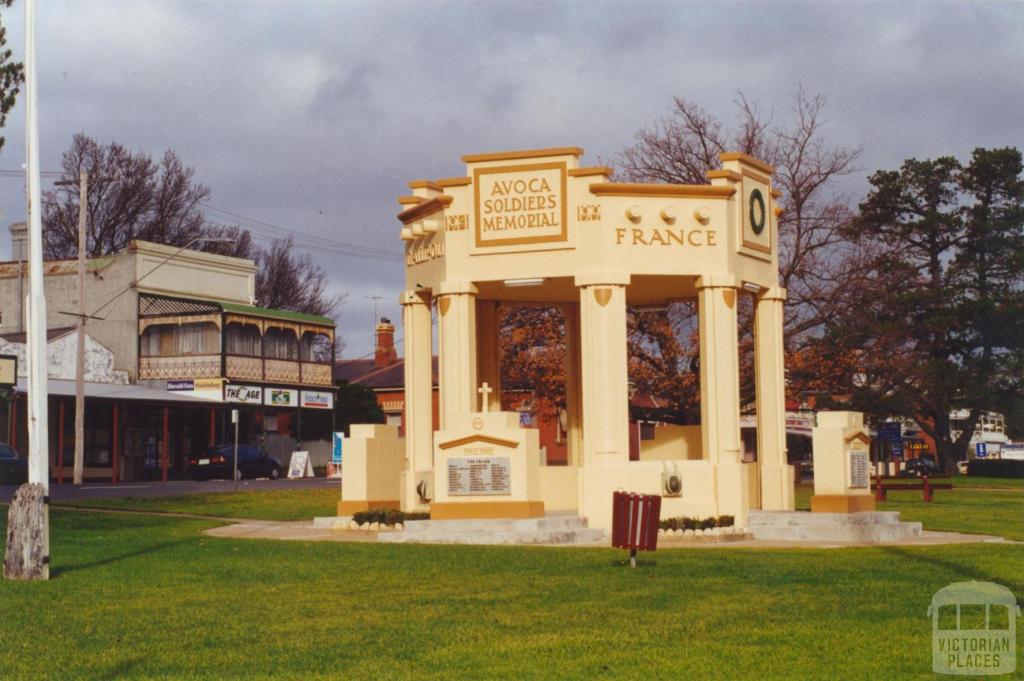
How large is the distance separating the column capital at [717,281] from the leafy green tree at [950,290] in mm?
33858

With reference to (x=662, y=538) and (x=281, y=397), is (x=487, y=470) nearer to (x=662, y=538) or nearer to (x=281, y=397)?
(x=662, y=538)

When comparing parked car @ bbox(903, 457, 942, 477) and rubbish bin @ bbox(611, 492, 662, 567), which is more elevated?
rubbish bin @ bbox(611, 492, 662, 567)

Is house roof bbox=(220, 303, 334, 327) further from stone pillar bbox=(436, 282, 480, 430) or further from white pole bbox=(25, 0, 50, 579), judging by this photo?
white pole bbox=(25, 0, 50, 579)

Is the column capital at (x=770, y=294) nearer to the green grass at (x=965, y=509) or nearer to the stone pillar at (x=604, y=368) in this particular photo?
the stone pillar at (x=604, y=368)

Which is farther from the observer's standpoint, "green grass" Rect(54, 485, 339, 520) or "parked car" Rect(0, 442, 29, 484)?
"parked car" Rect(0, 442, 29, 484)

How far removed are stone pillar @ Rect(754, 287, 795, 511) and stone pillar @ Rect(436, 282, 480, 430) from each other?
5437mm

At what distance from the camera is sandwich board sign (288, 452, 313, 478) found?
5812 centimetres

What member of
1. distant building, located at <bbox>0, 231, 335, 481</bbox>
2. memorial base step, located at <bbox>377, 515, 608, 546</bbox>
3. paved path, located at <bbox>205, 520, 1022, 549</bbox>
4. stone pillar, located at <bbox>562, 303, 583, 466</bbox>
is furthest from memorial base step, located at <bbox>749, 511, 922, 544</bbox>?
distant building, located at <bbox>0, 231, 335, 481</bbox>

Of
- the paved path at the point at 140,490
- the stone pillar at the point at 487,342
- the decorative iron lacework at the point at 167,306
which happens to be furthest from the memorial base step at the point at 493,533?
Result: the decorative iron lacework at the point at 167,306

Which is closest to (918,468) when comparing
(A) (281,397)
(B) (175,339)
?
(A) (281,397)

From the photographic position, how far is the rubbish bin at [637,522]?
1730 centimetres

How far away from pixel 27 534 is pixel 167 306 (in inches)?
1919

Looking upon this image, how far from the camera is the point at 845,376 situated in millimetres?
51062

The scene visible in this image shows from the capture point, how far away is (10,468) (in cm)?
4419
